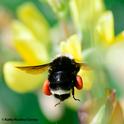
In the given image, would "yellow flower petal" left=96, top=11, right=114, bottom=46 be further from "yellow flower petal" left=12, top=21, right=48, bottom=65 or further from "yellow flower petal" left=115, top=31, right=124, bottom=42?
"yellow flower petal" left=12, top=21, right=48, bottom=65

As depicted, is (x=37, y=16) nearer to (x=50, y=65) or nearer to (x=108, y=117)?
(x=50, y=65)

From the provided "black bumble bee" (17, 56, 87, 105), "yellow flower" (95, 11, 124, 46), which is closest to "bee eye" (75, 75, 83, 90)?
"black bumble bee" (17, 56, 87, 105)

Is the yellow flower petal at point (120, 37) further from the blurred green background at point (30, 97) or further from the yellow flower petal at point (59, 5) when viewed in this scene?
the yellow flower petal at point (59, 5)

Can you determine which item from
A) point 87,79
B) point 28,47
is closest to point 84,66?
point 87,79

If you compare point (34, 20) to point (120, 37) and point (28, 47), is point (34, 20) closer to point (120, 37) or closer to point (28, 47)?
point (28, 47)

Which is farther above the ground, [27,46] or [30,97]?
[27,46]
